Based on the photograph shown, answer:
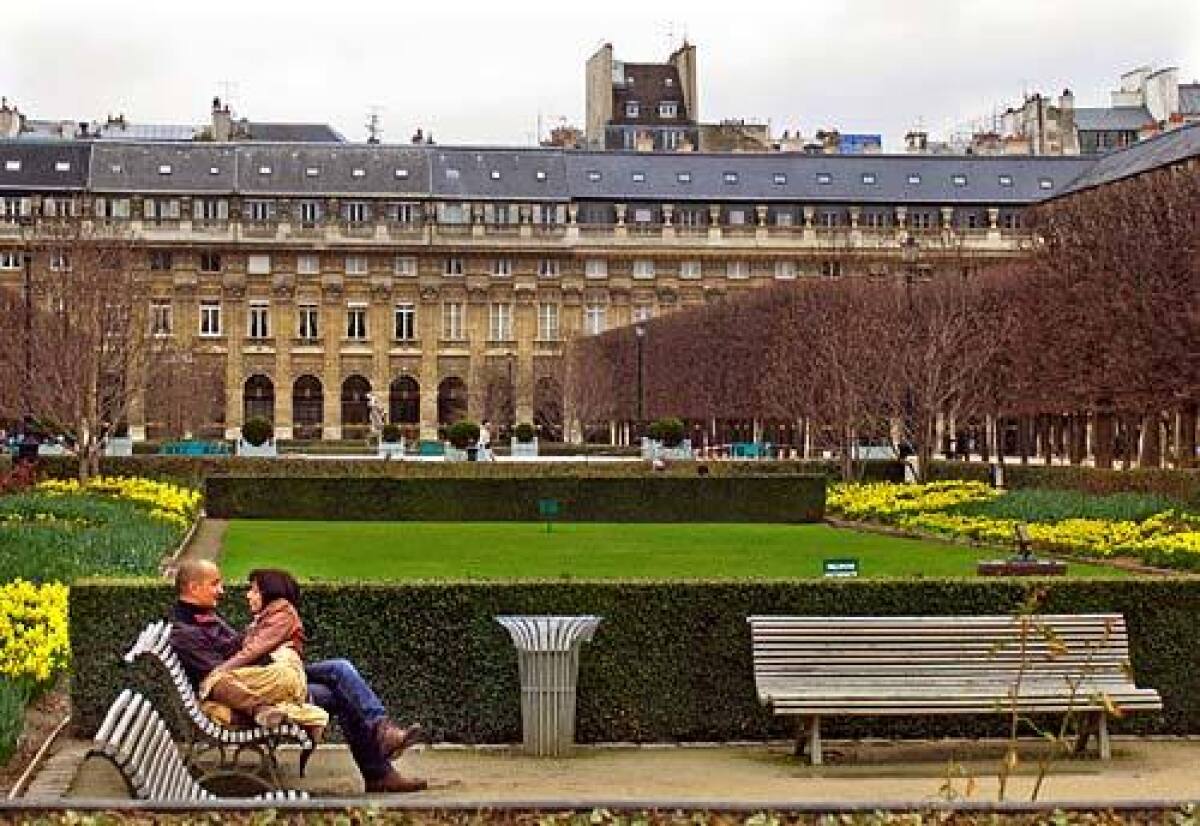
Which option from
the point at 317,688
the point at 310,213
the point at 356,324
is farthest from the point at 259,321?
the point at 317,688

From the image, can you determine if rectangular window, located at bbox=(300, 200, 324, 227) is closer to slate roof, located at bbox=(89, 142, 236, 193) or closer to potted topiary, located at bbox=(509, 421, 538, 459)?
slate roof, located at bbox=(89, 142, 236, 193)

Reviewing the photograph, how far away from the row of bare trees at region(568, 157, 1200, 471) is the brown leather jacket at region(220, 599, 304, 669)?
2907 centimetres

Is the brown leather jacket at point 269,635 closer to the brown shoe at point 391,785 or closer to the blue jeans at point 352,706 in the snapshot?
the blue jeans at point 352,706

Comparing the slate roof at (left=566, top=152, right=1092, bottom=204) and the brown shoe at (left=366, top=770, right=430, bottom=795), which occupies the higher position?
the slate roof at (left=566, top=152, right=1092, bottom=204)

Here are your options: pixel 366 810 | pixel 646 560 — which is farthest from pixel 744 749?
pixel 646 560

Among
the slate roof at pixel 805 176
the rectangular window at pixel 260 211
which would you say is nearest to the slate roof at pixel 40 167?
the rectangular window at pixel 260 211

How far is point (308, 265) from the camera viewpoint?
93.2m

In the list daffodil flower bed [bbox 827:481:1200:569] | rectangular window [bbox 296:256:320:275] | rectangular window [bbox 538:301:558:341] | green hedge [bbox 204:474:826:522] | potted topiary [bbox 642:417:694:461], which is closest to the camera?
daffodil flower bed [bbox 827:481:1200:569]

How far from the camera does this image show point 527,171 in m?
91.7

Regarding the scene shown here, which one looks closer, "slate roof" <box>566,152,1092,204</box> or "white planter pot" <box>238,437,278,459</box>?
"white planter pot" <box>238,437,278,459</box>

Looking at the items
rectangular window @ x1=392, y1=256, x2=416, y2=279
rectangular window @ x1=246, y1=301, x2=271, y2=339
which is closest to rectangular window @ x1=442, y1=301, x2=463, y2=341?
rectangular window @ x1=392, y1=256, x2=416, y2=279

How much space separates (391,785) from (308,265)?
84011 millimetres

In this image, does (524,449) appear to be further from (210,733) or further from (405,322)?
(210,733)

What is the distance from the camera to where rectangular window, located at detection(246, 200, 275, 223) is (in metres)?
90.5
